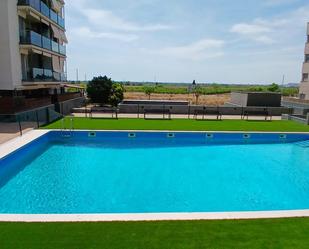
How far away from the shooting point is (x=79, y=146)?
16.3 meters

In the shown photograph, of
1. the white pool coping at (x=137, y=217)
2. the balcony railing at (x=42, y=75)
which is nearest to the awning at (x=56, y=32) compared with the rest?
the balcony railing at (x=42, y=75)

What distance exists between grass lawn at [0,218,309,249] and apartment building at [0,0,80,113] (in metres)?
14.6

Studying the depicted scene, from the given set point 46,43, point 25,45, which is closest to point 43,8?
point 46,43

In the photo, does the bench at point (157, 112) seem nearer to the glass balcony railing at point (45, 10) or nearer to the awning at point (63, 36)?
the glass balcony railing at point (45, 10)

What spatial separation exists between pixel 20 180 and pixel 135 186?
4722mm

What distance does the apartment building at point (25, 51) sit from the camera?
20.0 metres

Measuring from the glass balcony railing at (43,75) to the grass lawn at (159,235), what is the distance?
67.1 feet

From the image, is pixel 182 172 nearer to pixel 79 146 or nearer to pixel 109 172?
pixel 109 172

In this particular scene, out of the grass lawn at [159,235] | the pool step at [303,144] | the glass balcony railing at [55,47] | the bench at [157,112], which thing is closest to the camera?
the grass lawn at [159,235]

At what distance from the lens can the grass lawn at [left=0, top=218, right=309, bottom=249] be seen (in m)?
5.30

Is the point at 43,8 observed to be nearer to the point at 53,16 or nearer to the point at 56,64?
the point at 53,16

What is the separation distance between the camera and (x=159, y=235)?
5656 mm

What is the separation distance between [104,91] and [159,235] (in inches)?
980

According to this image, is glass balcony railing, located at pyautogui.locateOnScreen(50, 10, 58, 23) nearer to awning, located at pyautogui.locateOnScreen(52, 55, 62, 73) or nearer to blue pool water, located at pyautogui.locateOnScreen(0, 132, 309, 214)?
awning, located at pyautogui.locateOnScreen(52, 55, 62, 73)
